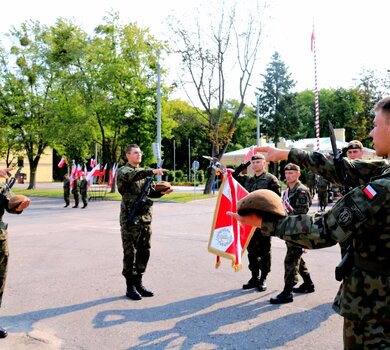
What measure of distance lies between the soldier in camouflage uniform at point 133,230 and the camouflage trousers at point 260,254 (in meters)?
1.67

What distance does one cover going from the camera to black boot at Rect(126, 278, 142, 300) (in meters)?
6.02

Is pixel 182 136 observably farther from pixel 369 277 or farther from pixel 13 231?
pixel 369 277

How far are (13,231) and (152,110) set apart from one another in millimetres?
19514

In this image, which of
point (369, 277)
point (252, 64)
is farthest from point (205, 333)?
point (252, 64)

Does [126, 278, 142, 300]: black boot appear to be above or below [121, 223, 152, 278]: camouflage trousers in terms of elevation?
below

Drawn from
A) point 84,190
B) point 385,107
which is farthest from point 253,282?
point 84,190

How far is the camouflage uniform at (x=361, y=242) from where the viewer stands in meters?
2.07

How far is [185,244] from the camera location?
34.3ft

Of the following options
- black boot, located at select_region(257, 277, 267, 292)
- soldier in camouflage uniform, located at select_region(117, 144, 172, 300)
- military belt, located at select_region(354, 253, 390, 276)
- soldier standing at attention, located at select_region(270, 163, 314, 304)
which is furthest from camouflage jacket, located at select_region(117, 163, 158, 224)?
military belt, located at select_region(354, 253, 390, 276)

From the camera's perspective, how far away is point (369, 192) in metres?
2.08

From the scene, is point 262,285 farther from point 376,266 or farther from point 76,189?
point 76,189

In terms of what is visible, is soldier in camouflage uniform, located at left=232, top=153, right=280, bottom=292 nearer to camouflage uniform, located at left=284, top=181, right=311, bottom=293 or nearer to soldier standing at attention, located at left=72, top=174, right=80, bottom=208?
camouflage uniform, located at left=284, top=181, right=311, bottom=293

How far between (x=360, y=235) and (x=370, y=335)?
55cm

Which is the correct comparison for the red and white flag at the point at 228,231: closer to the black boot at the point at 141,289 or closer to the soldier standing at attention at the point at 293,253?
the soldier standing at attention at the point at 293,253
